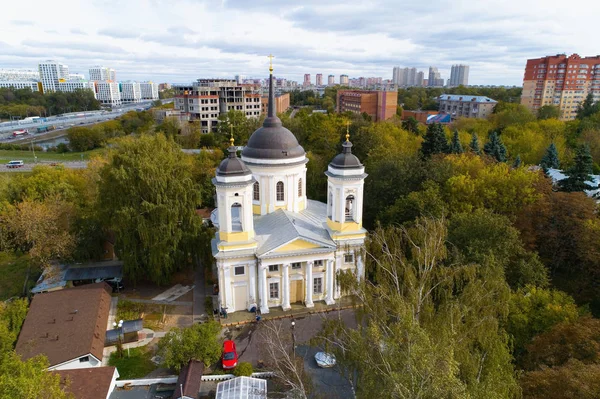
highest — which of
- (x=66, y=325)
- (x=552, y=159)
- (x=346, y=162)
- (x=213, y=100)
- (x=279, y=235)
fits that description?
(x=213, y=100)

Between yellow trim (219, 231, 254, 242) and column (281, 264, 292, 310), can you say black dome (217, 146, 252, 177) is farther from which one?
column (281, 264, 292, 310)

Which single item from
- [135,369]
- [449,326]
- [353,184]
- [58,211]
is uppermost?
[353,184]

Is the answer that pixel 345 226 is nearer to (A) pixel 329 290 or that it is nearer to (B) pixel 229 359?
(A) pixel 329 290

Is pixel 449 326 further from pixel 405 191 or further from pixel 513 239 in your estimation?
pixel 405 191

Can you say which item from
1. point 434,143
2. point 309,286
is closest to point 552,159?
point 434,143

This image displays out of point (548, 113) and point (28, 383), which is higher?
point (548, 113)

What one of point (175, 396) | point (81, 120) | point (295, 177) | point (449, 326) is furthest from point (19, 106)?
point (449, 326)

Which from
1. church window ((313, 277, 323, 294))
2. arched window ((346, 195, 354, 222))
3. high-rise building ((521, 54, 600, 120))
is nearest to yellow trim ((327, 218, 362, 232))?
arched window ((346, 195, 354, 222))

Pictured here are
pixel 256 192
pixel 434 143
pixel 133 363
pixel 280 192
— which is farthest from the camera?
pixel 434 143
